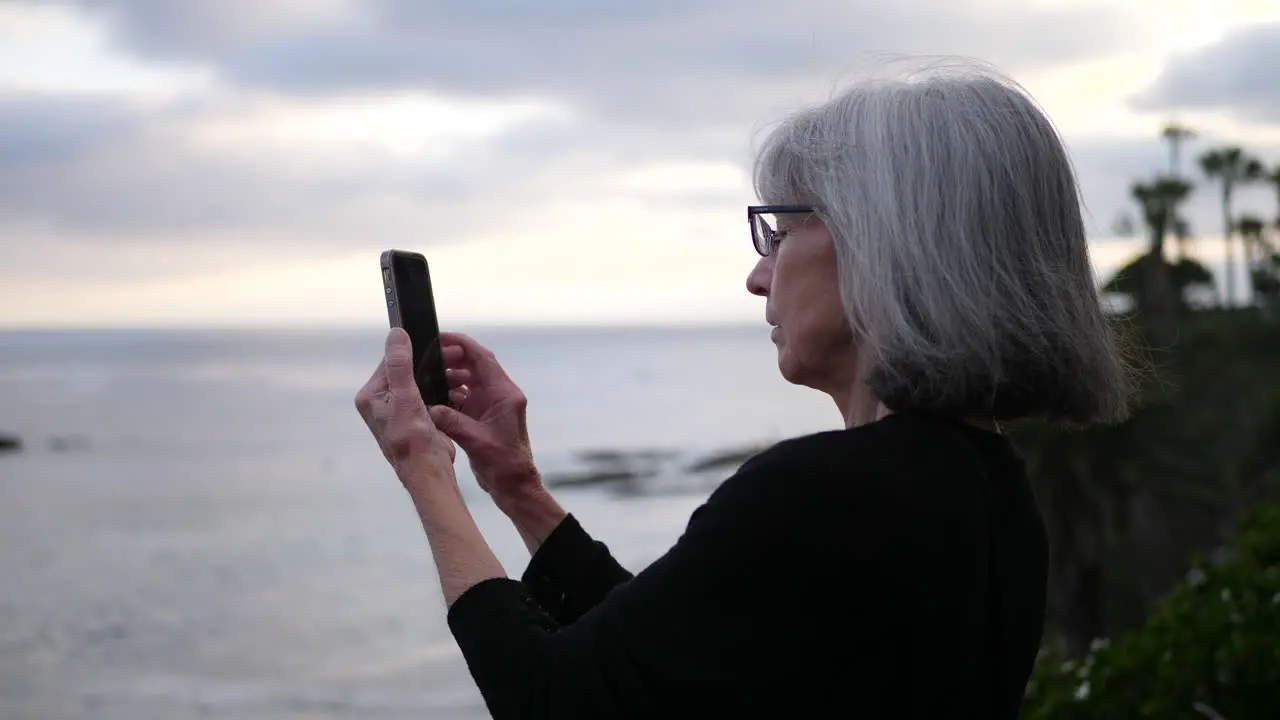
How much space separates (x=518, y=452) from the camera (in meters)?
2.68

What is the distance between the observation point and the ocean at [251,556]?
2084cm

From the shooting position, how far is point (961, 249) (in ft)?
6.04

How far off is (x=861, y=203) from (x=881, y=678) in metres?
0.73

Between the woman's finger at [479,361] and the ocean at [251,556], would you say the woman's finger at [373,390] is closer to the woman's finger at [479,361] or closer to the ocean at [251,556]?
the woman's finger at [479,361]

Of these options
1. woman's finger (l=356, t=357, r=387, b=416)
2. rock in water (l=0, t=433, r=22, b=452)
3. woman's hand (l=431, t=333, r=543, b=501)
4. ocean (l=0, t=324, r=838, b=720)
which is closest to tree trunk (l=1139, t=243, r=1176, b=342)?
ocean (l=0, t=324, r=838, b=720)

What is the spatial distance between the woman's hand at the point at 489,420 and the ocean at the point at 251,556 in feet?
58.6

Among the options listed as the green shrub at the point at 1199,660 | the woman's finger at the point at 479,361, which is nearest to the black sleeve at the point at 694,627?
the woman's finger at the point at 479,361

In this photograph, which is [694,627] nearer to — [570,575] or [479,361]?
[570,575]

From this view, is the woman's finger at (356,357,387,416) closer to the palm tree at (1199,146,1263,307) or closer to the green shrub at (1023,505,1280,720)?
the green shrub at (1023,505,1280,720)

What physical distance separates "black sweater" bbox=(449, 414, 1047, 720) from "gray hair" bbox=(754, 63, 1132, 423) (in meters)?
0.16

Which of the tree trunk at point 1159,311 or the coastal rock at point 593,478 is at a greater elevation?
the tree trunk at point 1159,311

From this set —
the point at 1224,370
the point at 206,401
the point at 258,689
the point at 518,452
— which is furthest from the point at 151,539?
the point at 206,401

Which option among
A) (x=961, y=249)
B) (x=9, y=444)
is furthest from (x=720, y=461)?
(x=961, y=249)

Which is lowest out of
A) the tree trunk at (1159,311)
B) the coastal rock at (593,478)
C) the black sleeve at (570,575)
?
the coastal rock at (593,478)
